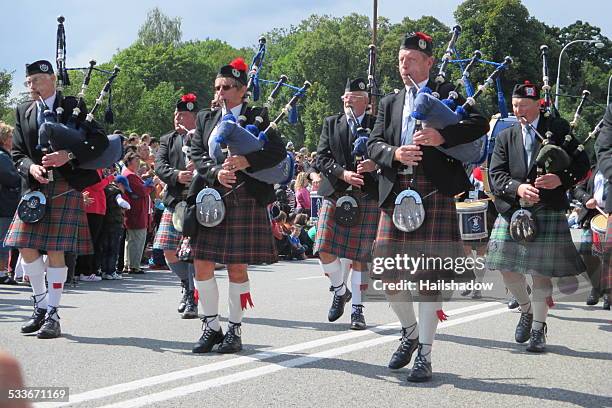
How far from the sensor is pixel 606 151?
492cm

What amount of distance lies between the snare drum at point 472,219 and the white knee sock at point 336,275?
1799 millimetres

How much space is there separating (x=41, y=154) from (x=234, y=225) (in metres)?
1.62

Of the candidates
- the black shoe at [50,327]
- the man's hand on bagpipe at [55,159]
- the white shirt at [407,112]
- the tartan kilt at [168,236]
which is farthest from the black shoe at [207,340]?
the tartan kilt at [168,236]

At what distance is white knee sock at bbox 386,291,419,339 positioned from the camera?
4906 mm

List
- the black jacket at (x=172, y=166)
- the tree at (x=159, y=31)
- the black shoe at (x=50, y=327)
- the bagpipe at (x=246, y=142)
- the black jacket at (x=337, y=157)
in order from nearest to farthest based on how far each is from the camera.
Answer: the bagpipe at (x=246, y=142), the black shoe at (x=50, y=327), the black jacket at (x=337, y=157), the black jacket at (x=172, y=166), the tree at (x=159, y=31)

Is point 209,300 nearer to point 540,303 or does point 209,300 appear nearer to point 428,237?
point 428,237

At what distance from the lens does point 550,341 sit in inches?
238

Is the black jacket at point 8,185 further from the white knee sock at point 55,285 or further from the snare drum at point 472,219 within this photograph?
the snare drum at point 472,219

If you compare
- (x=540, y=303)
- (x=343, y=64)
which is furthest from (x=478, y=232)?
(x=343, y=64)

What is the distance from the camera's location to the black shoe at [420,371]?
449 cm

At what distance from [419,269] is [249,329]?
6.95 feet

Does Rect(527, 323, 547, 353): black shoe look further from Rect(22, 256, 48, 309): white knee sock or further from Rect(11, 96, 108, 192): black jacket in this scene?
Rect(22, 256, 48, 309): white knee sock

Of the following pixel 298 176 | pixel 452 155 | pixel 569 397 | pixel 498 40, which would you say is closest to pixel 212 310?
pixel 452 155

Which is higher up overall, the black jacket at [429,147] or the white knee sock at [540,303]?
the black jacket at [429,147]
